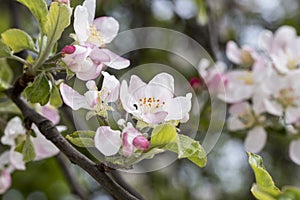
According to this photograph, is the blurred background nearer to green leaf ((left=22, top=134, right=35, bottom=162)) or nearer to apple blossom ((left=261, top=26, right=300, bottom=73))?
apple blossom ((left=261, top=26, right=300, bottom=73))

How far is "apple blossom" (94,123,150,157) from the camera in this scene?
59 centimetres

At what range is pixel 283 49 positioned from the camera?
1.20 metres

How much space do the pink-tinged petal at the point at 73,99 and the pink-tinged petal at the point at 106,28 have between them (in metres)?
0.10

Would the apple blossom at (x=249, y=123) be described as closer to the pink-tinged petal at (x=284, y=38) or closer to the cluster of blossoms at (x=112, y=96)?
the pink-tinged petal at (x=284, y=38)

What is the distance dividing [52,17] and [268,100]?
603mm

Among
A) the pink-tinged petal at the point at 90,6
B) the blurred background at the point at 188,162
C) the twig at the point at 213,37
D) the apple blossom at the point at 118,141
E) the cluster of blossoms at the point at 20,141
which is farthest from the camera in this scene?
the blurred background at the point at 188,162

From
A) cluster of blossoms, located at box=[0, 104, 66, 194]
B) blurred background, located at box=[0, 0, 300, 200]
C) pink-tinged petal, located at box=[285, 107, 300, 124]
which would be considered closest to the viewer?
cluster of blossoms, located at box=[0, 104, 66, 194]

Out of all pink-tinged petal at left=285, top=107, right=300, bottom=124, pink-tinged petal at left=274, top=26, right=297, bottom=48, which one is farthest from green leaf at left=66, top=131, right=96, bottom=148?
pink-tinged petal at left=274, top=26, right=297, bottom=48

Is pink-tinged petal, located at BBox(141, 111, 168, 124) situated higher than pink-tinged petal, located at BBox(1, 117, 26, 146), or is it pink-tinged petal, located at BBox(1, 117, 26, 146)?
pink-tinged petal, located at BBox(141, 111, 168, 124)

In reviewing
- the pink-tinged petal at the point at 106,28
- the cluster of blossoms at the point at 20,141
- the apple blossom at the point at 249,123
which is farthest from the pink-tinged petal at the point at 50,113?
the apple blossom at the point at 249,123

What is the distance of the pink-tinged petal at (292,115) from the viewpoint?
1.11 m

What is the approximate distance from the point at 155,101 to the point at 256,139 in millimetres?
584

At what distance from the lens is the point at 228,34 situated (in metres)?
1.94

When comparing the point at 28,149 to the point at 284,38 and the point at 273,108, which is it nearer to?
the point at 273,108
